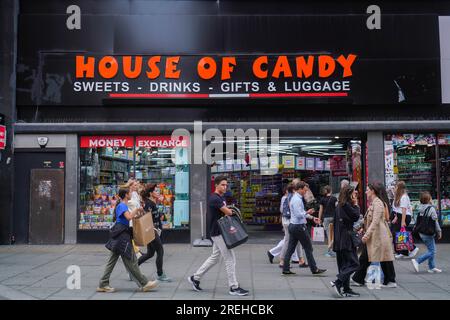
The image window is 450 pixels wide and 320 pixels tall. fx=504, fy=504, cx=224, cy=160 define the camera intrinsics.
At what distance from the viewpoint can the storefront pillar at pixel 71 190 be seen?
14.1m

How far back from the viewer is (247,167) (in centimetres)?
1731

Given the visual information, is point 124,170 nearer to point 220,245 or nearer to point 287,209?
point 287,209

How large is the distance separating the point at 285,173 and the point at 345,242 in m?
9.29

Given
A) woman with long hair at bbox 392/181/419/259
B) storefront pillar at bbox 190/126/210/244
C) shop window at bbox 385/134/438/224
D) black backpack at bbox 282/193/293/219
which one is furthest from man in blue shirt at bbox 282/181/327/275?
shop window at bbox 385/134/438/224

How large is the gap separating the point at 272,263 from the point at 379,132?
5.56 m

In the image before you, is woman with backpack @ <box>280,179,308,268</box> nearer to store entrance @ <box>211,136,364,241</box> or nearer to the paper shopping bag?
the paper shopping bag

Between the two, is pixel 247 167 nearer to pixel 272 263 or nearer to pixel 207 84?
pixel 207 84

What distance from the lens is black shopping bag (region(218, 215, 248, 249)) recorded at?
7.68 metres

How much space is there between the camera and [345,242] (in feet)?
25.5

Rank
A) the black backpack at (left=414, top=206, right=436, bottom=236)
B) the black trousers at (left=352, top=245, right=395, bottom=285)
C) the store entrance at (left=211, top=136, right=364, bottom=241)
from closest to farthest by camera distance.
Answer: the black trousers at (left=352, top=245, right=395, bottom=285) → the black backpack at (left=414, top=206, right=436, bottom=236) → the store entrance at (left=211, top=136, right=364, bottom=241)

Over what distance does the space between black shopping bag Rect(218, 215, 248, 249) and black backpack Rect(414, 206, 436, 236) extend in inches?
155

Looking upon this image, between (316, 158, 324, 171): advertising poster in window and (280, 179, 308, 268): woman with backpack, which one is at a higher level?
(316, 158, 324, 171): advertising poster in window

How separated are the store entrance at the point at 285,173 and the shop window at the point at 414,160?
3.16 ft

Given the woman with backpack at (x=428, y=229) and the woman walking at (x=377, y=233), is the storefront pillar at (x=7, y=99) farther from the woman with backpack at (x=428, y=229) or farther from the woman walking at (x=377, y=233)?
the woman with backpack at (x=428, y=229)
